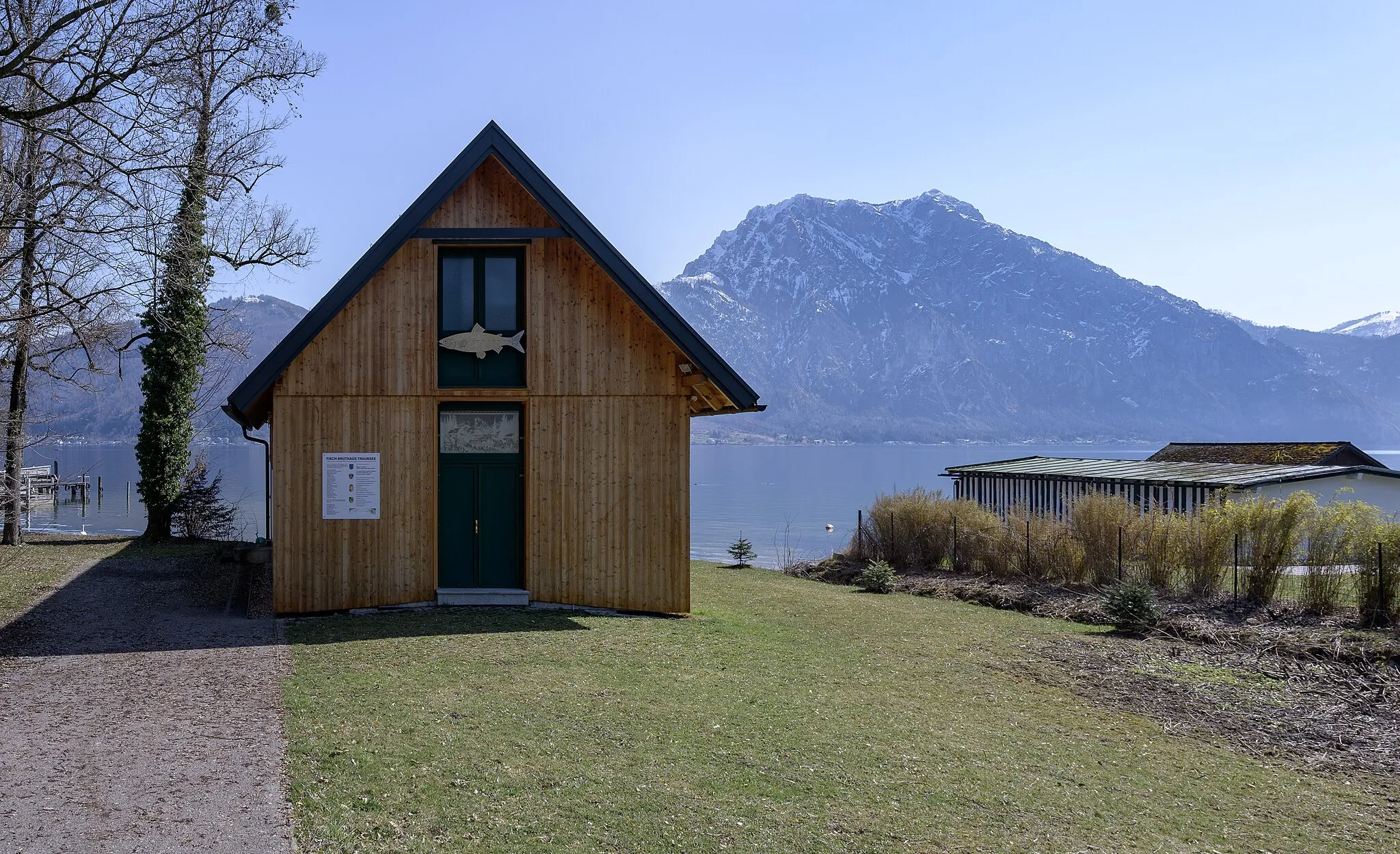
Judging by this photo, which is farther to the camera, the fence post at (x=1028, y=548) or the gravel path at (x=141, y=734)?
the fence post at (x=1028, y=548)

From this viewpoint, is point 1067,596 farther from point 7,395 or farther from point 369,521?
point 7,395

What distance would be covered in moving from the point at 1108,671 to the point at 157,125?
13.9m

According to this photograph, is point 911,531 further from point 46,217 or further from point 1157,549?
point 46,217

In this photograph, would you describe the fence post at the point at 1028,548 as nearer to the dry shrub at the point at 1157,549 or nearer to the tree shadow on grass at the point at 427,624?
the dry shrub at the point at 1157,549

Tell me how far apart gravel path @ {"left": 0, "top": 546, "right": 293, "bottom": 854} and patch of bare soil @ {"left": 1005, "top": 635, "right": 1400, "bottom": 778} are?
8113 millimetres

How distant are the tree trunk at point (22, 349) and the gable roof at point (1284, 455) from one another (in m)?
34.0

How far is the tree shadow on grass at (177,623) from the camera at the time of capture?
1195 cm

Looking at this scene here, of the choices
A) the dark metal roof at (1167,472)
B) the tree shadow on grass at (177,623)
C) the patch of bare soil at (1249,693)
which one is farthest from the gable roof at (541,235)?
the dark metal roof at (1167,472)

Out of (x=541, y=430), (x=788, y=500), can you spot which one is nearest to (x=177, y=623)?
(x=541, y=430)

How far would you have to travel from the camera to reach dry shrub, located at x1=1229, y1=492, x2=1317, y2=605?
15.7 metres

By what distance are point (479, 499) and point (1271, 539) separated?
12849mm

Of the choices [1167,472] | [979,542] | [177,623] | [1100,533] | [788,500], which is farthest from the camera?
[788,500]

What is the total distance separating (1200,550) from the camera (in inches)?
675

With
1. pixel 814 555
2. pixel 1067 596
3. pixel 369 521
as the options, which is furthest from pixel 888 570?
pixel 814 555
